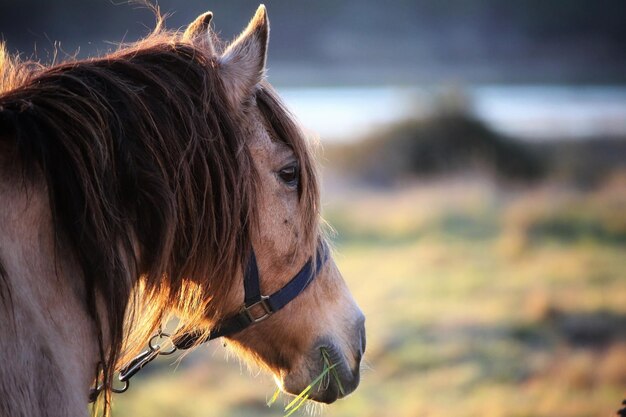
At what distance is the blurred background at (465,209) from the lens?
584 centimetres

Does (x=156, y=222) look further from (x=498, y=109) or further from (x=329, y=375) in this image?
(x=498, y=109)

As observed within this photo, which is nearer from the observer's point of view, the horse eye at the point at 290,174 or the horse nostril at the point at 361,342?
the horse eye at the point at 290,174

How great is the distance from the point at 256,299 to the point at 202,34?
2.83 ft

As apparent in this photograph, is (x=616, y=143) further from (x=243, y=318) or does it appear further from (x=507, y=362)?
(x=243, y=318)

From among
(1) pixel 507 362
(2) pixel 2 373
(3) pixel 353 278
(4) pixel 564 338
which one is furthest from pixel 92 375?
(3) pixel 353 278

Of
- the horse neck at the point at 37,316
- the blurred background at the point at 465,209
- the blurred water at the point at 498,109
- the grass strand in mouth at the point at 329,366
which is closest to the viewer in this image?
the horse neck at the point at 37,316

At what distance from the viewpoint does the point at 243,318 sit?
2.35 meters

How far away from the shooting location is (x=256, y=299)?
2303 millimetres

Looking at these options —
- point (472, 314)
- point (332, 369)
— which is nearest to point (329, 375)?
point (332, 369)

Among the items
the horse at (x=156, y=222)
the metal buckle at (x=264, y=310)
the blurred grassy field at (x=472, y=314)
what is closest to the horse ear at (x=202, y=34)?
the horse at (x=156, y=222)

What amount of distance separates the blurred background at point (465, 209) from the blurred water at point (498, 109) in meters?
0.07

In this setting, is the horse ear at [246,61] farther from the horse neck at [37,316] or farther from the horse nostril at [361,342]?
the horse nostril at [361,342]

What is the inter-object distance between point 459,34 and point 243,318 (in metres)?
25.4

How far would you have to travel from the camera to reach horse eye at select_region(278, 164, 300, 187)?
2.29 m
